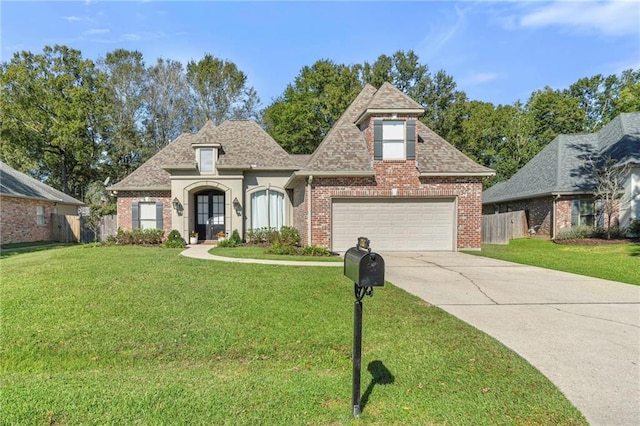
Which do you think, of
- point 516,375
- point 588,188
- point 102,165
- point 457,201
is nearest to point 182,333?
point 516,375

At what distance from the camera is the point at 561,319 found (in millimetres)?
5340

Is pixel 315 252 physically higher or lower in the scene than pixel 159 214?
lower

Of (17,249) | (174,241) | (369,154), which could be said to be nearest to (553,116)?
(369,154)

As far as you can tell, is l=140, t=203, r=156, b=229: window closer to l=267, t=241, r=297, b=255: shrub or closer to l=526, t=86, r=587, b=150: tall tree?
l=267, t=241, r=297, b=255: shrub

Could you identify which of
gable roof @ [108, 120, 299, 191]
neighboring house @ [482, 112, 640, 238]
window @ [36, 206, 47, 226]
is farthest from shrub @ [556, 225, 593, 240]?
window @ [36, 206, 47, 226]

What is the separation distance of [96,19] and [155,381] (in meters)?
9.85

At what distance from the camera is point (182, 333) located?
15.5 feet

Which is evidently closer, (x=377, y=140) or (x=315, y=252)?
(x=315, y=252)

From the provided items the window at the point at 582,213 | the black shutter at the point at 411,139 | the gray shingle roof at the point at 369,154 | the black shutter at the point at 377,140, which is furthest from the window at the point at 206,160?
the window at the point at 582,213

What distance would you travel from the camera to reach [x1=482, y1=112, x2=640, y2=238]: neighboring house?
1722cm

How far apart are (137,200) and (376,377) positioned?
56.8 feet

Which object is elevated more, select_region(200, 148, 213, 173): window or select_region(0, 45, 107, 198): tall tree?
select_region(0, 45, 107, 198): tall tree

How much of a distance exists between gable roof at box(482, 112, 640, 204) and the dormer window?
30.8 ft

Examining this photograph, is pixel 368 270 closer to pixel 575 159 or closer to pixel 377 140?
pixel 377 140
